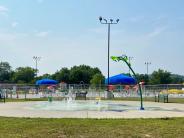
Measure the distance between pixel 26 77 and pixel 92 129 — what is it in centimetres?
13726

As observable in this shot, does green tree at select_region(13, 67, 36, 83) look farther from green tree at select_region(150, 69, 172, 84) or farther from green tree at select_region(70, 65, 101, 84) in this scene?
green tree at select_region(150, 69, 172, 84)

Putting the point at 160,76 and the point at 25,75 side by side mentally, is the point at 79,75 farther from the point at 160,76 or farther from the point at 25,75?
the point at 160,76

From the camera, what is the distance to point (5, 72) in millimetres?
167125

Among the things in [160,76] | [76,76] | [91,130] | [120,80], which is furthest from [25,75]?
[91,130]

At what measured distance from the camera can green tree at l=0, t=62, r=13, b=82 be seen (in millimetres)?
160750

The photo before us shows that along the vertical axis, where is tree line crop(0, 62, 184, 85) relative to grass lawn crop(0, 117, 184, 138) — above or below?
above

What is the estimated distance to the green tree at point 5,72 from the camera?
527ft

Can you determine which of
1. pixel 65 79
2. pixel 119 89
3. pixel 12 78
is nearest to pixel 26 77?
pixel 12 78

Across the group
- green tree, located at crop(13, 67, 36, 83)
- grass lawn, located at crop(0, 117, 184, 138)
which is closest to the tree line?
green tree, located at crop(13, 67, 36, 83)

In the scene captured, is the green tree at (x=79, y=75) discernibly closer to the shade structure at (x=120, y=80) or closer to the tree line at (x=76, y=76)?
the tree line at (x=76, y=76)

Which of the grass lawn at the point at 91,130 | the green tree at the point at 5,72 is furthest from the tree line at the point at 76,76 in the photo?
the grass lawn at the point at 91,130

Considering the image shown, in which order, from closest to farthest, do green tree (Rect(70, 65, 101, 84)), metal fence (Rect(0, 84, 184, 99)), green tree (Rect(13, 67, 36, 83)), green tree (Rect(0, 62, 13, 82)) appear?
metal fence (Rect(0, 84, 184, 99)) < green tree (Rect(70, 65, 101, 84)) < green tree (Rect(13, 67, 36, 83)) < green tree (Rect(0, 62, 13, 82))

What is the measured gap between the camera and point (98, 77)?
110 meters

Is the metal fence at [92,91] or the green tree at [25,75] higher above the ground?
the green tree at [25,75]
